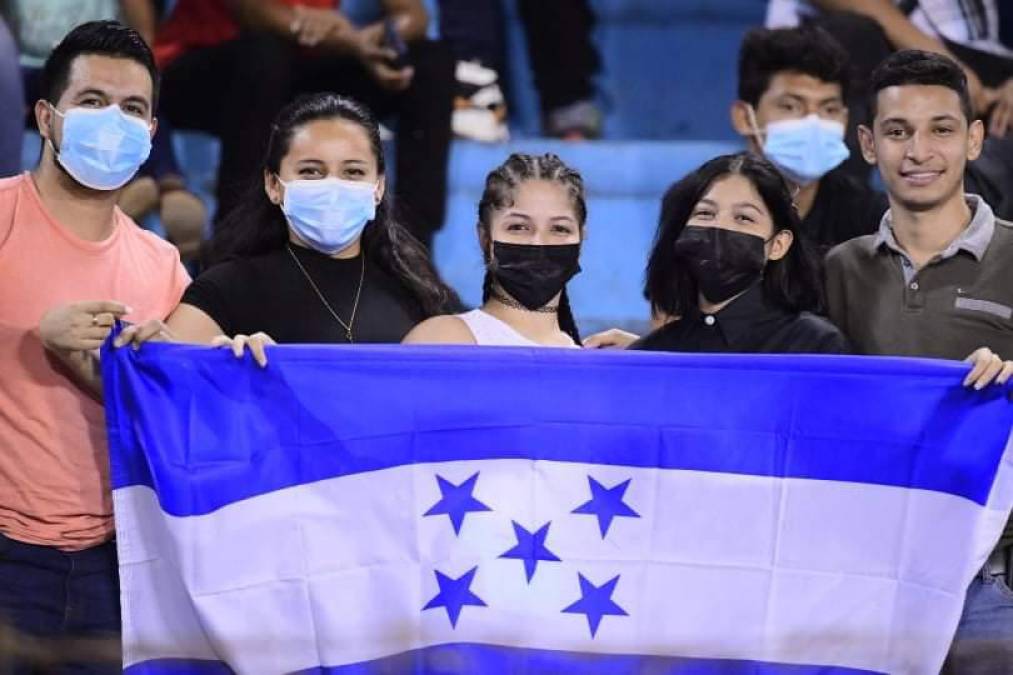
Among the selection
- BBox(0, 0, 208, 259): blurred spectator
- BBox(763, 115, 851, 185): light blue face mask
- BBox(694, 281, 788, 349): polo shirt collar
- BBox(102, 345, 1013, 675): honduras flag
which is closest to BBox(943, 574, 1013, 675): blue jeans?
BBox(102, 345, 1013, 675): honduras flag

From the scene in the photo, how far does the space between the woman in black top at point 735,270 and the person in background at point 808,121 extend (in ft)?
3.14

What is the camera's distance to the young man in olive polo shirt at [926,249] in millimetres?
3854

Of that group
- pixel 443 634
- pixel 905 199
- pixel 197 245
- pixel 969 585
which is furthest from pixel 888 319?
pixel 197 245

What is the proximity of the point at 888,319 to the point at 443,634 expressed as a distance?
3.60 ft

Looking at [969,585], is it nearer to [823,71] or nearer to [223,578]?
[223,578]

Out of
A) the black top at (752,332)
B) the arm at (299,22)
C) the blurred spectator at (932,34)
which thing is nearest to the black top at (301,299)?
the black top at (752,332)

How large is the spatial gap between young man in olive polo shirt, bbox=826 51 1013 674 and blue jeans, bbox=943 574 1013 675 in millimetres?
84

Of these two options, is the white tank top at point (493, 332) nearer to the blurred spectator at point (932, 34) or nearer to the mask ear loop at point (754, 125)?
the mask ear loop at point (754, 125)

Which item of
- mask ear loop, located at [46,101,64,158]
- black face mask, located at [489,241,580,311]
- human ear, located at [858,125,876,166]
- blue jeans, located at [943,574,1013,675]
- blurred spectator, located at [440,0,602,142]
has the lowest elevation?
blue jeans, located at [943,574,1013,675]

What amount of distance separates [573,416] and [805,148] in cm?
174

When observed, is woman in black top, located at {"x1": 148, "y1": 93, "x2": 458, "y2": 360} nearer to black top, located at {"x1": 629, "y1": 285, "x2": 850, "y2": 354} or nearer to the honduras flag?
the honduras flag

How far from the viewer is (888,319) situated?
391cm

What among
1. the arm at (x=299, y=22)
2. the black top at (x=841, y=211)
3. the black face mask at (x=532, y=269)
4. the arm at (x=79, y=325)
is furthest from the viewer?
the arm at (x=299, y=22)

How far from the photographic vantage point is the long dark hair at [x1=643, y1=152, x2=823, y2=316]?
3.90 metres
